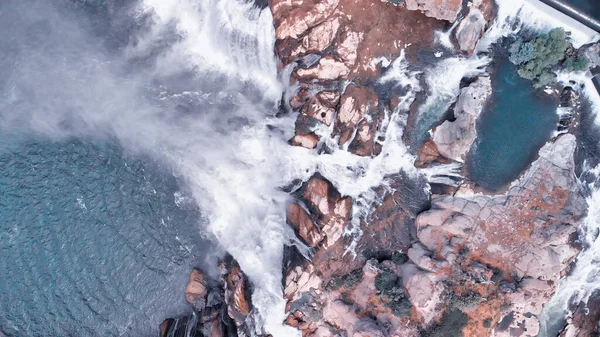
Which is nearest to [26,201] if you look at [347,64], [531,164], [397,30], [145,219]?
[145,219]

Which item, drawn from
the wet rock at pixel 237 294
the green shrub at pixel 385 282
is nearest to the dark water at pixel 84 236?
the wet rock at pixel 237 294

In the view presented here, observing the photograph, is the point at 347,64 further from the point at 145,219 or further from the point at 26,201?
the point at 26,201

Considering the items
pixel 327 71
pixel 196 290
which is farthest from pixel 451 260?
pixel 196 290

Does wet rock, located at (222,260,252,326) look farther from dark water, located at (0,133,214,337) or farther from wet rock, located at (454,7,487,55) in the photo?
wet rock, located at (454,7,487,55)

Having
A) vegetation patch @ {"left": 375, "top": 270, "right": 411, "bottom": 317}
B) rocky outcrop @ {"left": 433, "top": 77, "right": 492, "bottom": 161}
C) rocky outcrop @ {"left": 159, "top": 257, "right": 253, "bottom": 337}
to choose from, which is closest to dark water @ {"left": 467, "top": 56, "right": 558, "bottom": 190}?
rocky outcrop @ {"left": 433, "top": 77, "right": 492, "bottom": 161}

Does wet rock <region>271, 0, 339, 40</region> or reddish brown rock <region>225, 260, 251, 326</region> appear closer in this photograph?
wet rock <region>271, 0, 339, 40</region>

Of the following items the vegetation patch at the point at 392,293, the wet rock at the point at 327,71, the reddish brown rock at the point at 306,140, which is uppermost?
the wet rock at the point at 327,71

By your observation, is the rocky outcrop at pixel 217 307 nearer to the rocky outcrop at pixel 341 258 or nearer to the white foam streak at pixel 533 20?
the rocky outcrop at pixel 341 258

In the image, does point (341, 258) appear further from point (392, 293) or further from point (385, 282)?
point (392, 293)
